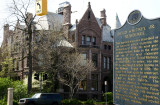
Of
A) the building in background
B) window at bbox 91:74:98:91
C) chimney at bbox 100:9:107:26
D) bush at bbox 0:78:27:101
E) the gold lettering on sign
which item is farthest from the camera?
chimney at bbox 100:9:107:26

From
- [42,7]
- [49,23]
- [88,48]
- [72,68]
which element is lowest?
[72,68]

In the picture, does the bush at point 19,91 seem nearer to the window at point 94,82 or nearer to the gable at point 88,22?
the window at point 94,82

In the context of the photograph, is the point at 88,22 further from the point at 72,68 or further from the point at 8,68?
the point at 8,68

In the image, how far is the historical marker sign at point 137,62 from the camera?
7.80m

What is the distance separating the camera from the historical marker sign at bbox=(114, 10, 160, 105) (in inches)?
307

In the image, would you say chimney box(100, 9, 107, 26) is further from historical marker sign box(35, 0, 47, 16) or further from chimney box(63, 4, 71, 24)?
historical marker sign box(35, 0, 47, 16)

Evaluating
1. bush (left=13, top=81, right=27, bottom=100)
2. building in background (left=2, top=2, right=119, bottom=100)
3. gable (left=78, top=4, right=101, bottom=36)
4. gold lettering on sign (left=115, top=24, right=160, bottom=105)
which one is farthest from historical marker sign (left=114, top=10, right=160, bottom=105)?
gable (left=78, top=4, right=101, bottom=36)

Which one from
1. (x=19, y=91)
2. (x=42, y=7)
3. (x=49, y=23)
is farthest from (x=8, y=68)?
(x=42, y=7)

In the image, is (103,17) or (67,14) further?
(103,17)

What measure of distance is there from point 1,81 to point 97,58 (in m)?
17.4

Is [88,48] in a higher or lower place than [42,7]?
lower

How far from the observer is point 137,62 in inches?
331

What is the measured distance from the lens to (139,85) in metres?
8.26

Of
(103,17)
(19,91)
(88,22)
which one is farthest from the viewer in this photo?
(103,17)
